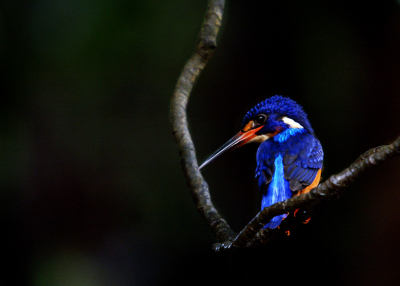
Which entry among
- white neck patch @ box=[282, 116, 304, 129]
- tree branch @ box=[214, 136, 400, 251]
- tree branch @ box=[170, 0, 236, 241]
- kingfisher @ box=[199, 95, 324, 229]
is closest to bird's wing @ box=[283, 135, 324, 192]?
kingfisher @ box=[199, 95, 324, 229]

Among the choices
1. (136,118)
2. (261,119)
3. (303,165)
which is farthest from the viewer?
(136,118)

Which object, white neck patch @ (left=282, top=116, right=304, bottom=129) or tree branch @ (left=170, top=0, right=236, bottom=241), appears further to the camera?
white neck patch @ (left=282, top=116, right=304, bottom=129)

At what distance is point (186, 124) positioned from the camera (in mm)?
1583

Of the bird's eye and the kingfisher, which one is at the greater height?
the bird's eye

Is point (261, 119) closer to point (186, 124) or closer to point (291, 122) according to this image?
point (291, 122)

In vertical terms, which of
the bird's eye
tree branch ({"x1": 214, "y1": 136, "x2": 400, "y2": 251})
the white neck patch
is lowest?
tree branch ({"x1": 214, "y1": 136, "x2": 400, "y2": 251})

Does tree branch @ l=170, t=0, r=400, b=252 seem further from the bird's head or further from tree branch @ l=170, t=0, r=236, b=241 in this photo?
the bird's head

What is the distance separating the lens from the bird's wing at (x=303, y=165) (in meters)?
1.28

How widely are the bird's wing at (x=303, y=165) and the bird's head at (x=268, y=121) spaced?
0.13 m

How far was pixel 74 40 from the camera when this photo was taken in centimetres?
241

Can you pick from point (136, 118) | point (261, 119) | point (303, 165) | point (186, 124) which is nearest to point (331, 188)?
point (303, 165)

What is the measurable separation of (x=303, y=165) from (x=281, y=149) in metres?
0.10

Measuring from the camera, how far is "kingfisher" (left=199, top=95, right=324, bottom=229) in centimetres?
128

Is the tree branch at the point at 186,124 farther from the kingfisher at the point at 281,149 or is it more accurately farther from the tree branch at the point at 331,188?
the tree branch at the point at 331,188
